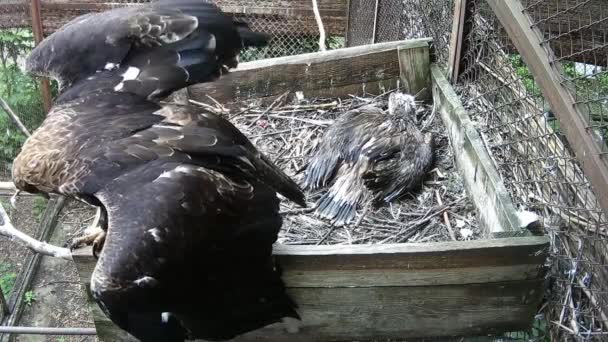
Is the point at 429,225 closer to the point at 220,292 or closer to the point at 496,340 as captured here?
the point at 496,340

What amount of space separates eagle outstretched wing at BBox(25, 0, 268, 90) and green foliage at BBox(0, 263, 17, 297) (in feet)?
8.71

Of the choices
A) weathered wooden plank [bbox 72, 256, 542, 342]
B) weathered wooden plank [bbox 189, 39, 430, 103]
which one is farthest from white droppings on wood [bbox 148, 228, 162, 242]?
weathered wooden plank [bbox 189, 39, 430, 103]

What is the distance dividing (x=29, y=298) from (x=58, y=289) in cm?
22

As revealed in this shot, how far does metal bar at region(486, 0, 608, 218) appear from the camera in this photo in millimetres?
2023

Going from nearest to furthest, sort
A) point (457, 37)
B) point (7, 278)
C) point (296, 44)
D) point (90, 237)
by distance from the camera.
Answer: point (90, 237), point (457, 37), point (7, 278), point (296, 44)

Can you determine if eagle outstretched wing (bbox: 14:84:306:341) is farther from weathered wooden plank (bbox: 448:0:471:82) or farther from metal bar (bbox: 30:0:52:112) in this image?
metal bar (bbox: 30:0:52:112)

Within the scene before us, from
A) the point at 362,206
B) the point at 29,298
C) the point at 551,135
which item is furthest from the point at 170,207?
the point at 29,298

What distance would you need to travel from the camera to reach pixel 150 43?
2.71 meters

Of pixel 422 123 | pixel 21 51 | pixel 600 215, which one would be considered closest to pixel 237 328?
pixel 600 215

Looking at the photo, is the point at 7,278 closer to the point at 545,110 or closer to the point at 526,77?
the point at 526,77

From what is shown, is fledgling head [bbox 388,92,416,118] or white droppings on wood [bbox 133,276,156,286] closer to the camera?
white droppings on wood [bbox 133,276,156,286]

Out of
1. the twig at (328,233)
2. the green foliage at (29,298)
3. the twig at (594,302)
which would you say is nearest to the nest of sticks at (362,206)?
the twig at (328,233)

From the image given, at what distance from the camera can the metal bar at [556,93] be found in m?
2.02

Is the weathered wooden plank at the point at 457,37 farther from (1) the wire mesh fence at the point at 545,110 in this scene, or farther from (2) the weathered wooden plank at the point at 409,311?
(2) the weathered wooden plank at the point at 409,311
